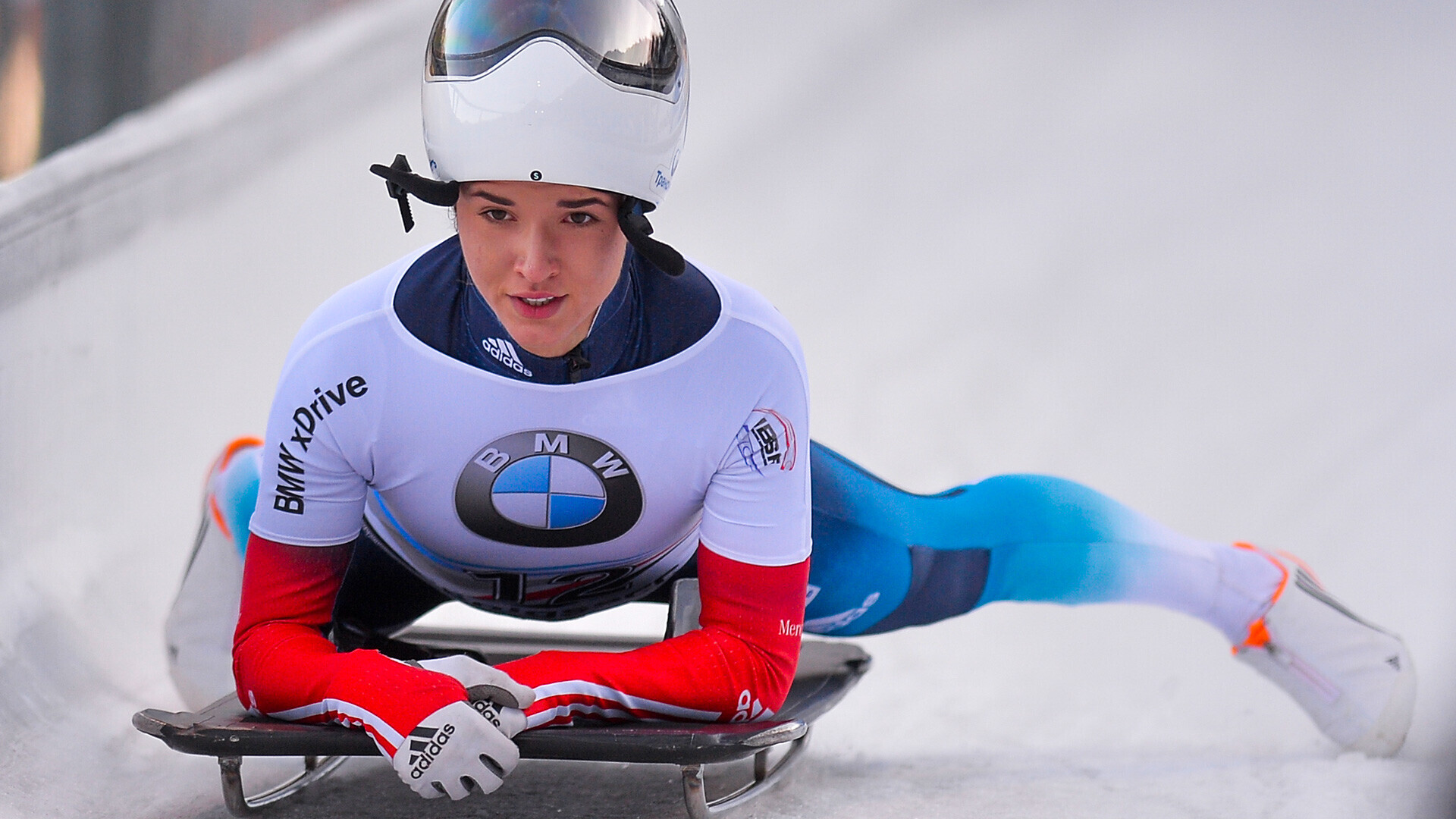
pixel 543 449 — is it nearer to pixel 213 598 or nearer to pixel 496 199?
pixel 496 199

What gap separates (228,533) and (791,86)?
144 inches

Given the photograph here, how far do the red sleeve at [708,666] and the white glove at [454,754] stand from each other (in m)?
0.09

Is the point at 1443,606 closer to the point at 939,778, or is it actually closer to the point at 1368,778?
the point at 1368,778

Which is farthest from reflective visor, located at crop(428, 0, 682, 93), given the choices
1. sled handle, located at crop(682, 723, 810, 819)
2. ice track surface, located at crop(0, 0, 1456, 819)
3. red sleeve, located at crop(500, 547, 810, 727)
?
ice track surface, located at crop(0, 0, 1456, 819)

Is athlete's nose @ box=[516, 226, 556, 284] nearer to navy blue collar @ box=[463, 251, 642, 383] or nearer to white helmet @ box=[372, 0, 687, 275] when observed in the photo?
white helmet @ box=[372, 0, 687, 275]

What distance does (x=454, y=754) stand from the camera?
5.64 ft

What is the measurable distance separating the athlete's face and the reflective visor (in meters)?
0.15

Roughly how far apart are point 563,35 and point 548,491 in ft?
2.12

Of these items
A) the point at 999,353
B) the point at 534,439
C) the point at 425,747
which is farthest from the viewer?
the point at 999,353

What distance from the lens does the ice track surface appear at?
249 centimetres

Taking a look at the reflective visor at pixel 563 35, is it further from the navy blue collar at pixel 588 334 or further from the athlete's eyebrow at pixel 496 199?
the navy blue collar at pixel 588 334

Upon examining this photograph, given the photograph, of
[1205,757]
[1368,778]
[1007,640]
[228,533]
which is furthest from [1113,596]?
[228,533]

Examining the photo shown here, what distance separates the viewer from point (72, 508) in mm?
3086

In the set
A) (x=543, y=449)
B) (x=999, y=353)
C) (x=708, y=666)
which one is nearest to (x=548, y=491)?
(x=543, y=449)
